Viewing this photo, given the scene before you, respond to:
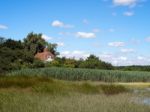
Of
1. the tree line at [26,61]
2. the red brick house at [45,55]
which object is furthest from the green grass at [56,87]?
the red brick house at [45,55]

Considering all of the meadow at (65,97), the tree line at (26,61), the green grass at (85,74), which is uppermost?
the tree line at (26,61)

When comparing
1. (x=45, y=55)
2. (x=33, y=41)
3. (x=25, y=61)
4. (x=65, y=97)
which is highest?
(x=33, y=41)

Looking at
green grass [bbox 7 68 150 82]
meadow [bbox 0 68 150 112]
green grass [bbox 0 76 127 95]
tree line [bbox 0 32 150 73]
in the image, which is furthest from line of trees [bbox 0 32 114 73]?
meadow [bbox 0 68 150 112]

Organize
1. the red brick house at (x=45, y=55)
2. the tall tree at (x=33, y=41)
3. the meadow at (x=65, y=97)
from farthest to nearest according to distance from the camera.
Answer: the red brick house at (x=45, y=55) < the tall tree at (x=33, y=41) < the meadow at (x=65, y=97)

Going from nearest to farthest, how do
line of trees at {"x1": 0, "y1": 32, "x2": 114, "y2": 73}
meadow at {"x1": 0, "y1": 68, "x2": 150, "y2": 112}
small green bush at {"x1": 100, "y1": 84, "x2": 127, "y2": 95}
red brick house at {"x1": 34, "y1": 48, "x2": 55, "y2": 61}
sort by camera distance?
meadow at {"x1": 0, "y1": 68, "x2": 150, "y2": 112}
small green bush at {"x1": 100, "y1": 84, "x2": 127, "y2": 95}
line of trees at {"x1": 0, "y1": 32, "x2": 114, "y2": 73}
red brick house at {"x1": 34, "y1": 48, "x2": 55, "y2": 61}

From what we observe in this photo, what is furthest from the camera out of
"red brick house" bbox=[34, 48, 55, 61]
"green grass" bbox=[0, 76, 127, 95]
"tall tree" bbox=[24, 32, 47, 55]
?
"red brick house" bbox=[34, 48, 55, 61]

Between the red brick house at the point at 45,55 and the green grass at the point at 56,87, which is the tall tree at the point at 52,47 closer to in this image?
the red brick house at the point at 45,55

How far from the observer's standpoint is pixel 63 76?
148 ft

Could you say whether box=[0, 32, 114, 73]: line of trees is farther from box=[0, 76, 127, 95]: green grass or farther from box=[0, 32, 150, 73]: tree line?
box=[0, 76, 127, 95]: green grass

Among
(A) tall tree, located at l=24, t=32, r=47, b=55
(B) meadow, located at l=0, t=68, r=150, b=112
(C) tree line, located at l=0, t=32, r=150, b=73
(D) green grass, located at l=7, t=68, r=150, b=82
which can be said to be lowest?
(B) meadow, located at l=0, t=68, r=150, b=112

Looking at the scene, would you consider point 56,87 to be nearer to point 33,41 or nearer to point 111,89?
point 111,89

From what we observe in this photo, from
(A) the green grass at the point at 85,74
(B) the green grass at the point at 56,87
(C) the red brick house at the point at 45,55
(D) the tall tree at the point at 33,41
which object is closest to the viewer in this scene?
(B) the green grass at the point at 56,87

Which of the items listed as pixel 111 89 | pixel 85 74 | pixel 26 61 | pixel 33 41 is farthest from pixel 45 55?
pixel 111 89

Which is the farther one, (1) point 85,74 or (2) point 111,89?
(1) point 85,74
